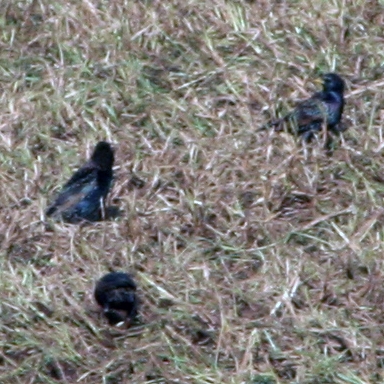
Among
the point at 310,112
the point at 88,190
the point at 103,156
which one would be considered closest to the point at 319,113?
the point at 310,112

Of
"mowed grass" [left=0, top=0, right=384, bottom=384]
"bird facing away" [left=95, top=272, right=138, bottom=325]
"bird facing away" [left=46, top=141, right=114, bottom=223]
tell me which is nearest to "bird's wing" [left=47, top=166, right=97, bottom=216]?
"bird facing away" [left=46, top=141, right=114, bottom=223]

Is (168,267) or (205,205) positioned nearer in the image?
(168,267)

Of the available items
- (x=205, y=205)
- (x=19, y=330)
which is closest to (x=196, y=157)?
(x=205, y=205)

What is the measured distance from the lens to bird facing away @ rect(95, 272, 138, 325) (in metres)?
6.18

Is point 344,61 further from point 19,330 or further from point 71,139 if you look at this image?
point 19,330

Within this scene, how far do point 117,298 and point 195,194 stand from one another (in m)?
1.27

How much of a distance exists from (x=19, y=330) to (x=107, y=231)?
97cm

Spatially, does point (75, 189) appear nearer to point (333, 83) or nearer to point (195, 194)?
point (195, 194)

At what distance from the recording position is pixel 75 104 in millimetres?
8102

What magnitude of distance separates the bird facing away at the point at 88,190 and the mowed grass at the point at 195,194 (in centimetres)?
9

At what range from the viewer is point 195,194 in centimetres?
726

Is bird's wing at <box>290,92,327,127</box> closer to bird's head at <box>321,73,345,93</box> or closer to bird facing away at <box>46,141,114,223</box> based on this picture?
bird's head at <box>321,73,345,93</box>

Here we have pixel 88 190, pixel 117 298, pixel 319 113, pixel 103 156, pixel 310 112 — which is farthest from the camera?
pixel 310 112

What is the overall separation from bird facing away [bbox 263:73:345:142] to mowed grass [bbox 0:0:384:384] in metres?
0.10
